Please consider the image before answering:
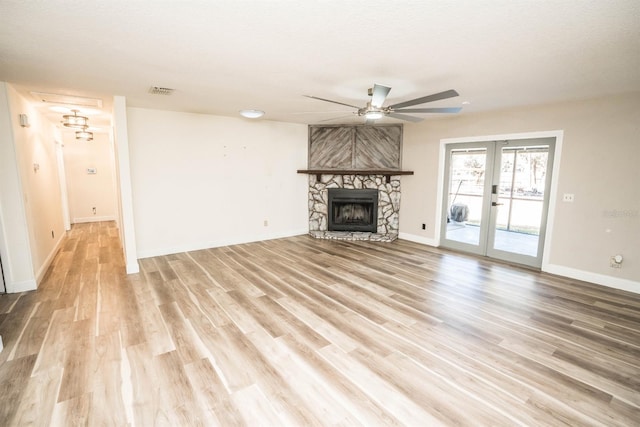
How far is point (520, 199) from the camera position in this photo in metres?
4.80

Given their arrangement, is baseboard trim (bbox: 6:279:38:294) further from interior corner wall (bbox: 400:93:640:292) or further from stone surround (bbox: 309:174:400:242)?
interior corner wall (bbox: 400:93:640:292)

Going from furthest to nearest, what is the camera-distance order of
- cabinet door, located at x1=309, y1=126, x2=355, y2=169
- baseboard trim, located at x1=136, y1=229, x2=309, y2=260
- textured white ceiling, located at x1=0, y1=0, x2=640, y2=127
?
cabinet door, located at x1=309, y1=126, x2=355, y2=169 → baseboard trim, located at x1=136, y1=229, x2=309, y2=260 → textured white ceiling, located at x1=0, y1=0, x2=640, y2=127

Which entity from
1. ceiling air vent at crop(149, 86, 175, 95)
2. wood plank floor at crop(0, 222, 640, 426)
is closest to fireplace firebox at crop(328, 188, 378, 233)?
wood plank floor at crop(0, 222, 640, 426)

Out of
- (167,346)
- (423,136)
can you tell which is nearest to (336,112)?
(423,136)

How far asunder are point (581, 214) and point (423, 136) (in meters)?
2.85

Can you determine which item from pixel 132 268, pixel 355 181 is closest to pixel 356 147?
A: pixel 355 181

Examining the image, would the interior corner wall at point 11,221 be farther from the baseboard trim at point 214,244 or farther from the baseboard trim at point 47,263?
the baseboard trim at point 214,244

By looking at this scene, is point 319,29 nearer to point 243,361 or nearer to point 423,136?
point 243,361

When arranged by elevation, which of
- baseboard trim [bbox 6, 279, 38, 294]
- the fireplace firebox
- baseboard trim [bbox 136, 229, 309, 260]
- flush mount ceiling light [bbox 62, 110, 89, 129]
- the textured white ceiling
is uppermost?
the textured white ceiling

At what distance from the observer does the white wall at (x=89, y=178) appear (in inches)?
313

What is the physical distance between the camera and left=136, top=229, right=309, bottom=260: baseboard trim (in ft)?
16.7

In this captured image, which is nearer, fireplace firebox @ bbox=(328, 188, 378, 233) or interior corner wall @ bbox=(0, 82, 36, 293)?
interior corner wall @ bbox=(0, 82, 36, 293)

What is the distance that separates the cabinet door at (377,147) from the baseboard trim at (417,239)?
1.48 m

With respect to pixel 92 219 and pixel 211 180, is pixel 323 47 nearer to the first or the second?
pixel 211 180
